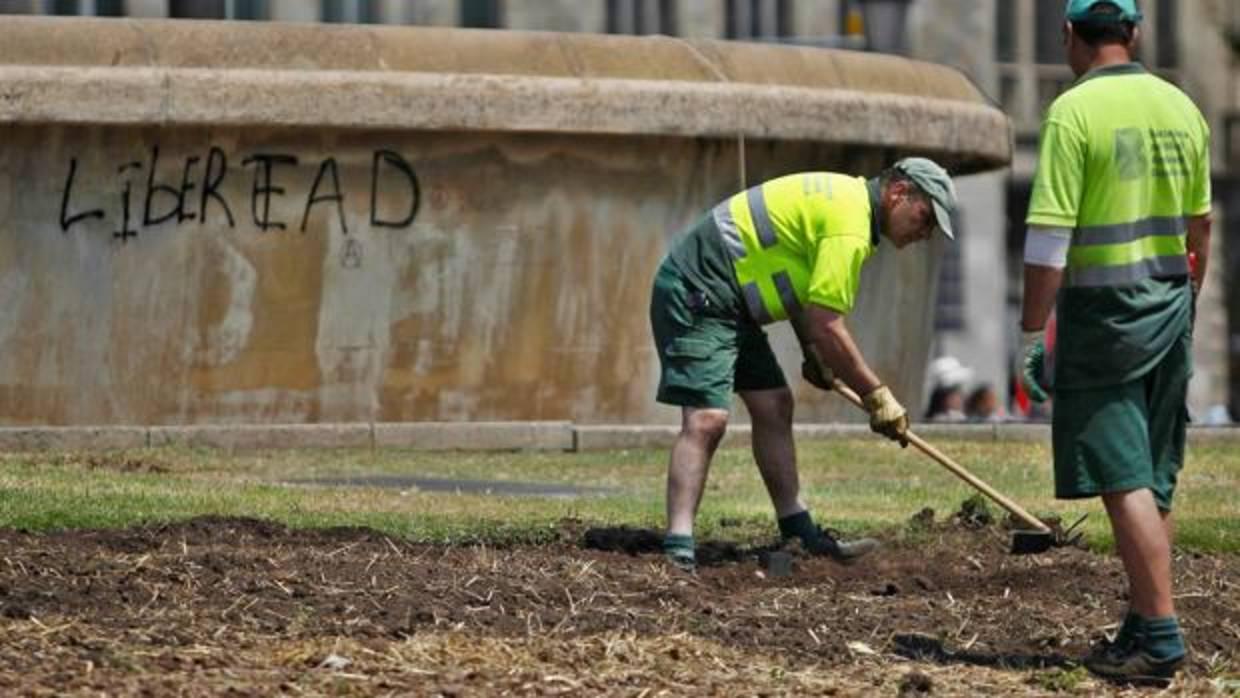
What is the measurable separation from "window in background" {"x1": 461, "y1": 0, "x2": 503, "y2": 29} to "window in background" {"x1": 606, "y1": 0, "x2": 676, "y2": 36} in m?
1.46

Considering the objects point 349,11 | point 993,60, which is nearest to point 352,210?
point 349,11

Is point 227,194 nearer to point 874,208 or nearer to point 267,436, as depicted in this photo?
point 267,436

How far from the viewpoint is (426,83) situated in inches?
639

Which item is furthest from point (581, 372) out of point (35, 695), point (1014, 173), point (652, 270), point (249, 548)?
point (1014, 173)

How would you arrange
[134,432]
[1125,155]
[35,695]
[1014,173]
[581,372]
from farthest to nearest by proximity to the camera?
[1014,173], [581,372], [134,432], [1125,155], [35,695]

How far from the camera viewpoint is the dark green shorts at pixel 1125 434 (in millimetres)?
8820

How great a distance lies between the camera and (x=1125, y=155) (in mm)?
8859

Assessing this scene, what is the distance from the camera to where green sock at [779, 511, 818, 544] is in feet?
37.8

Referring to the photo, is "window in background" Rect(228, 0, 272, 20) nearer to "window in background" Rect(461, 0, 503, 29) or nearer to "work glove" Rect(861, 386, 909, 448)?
"window in background" Rect(461, 0, 503, 29)

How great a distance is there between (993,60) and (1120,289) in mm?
37738

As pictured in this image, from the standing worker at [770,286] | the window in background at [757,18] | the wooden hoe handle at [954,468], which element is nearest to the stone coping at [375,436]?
the wooden hoe handle at [954,468]

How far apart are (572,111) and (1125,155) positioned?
7819 mm

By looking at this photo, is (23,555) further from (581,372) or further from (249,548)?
(581,372)

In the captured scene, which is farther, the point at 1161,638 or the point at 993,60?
the point at 993,60
